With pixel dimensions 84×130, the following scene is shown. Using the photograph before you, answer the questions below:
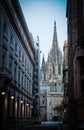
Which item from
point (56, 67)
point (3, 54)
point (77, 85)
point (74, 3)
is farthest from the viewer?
point (56, 67)

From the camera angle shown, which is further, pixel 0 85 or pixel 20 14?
pixel 20 14

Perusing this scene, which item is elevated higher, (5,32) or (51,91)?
(51,91)

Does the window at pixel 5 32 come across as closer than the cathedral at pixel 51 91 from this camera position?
Yes

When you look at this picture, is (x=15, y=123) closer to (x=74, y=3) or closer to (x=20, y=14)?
(x=20, y=14)

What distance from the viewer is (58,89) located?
562 feet

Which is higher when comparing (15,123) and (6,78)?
(6,78)

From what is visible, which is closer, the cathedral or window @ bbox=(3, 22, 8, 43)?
window @ bbox=(3, 22, 8, 43)

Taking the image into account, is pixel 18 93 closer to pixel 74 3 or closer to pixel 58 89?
pixel 74 3

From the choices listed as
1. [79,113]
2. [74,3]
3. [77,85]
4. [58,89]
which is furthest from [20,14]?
[58,89]

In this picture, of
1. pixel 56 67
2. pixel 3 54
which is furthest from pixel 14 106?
pixel 56 67

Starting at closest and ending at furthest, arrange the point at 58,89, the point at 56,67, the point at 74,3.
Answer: the point at 74,3
the point at 58,89
the point at 56,67

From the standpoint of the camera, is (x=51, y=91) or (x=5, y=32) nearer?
(x=5, y=32)

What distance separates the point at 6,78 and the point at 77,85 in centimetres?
995

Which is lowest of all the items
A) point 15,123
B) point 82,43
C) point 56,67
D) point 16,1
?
point 15,123
